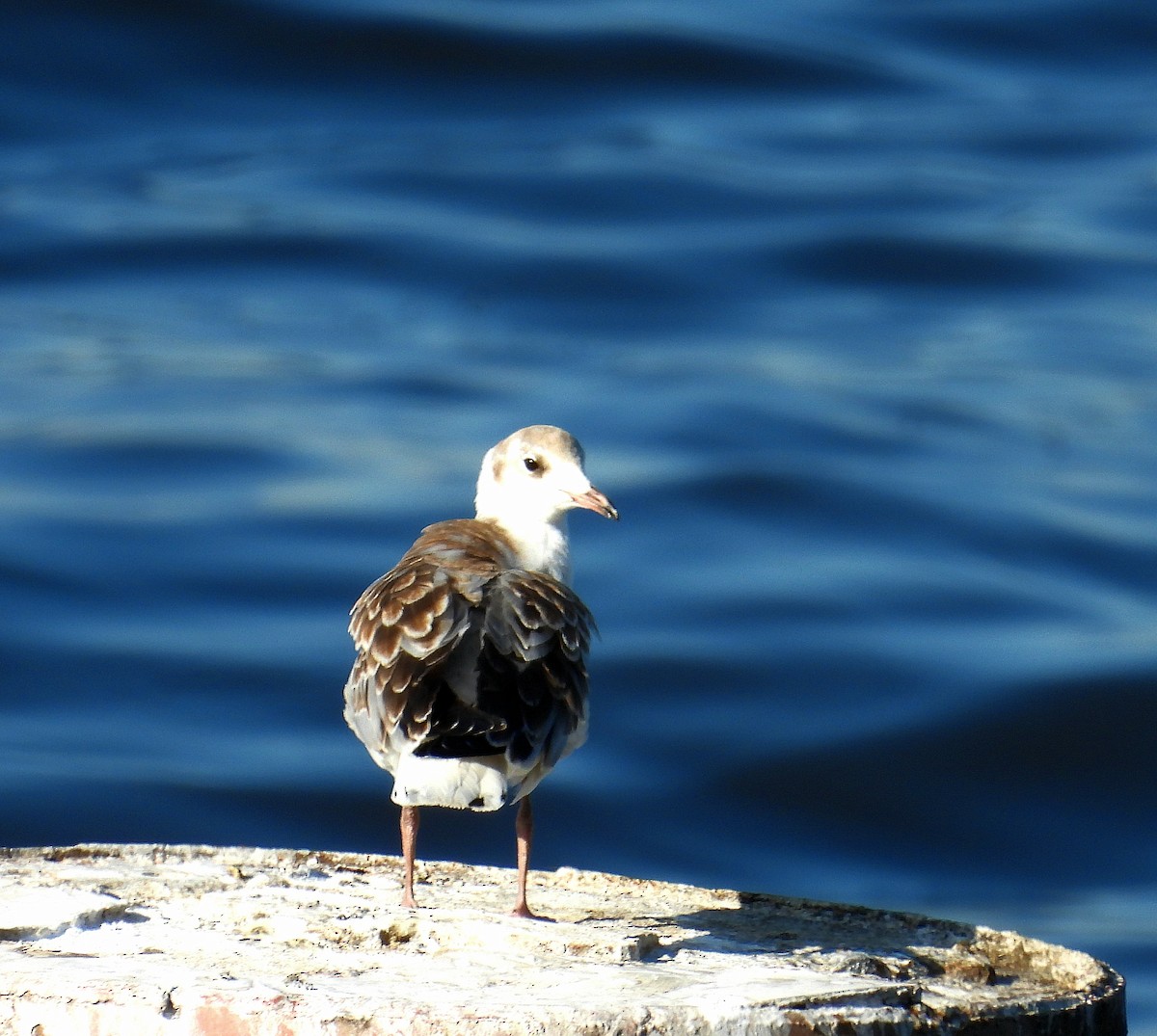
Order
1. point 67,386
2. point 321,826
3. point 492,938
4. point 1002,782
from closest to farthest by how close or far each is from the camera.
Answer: point 492,938, point 321,826, point 1002,782, point 67,386

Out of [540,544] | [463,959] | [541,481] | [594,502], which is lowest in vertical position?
[463,959]

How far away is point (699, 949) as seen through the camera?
226 inches

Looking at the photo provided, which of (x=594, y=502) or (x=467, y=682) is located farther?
(x=594, y=502)

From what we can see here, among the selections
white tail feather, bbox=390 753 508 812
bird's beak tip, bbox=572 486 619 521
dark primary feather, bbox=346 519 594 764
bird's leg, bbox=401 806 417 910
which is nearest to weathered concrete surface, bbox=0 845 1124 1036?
bird's leg, bbox=401 806 417 910

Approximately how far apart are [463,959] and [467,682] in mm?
803

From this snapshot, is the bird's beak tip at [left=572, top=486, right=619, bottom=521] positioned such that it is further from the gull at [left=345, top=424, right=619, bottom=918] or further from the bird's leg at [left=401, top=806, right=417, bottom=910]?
the bird's leg at [left=401, top=806, right=417, bottom=910]

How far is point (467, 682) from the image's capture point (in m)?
5.89

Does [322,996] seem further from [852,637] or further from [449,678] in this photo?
[852,637]

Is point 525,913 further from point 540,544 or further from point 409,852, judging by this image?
point 540,544

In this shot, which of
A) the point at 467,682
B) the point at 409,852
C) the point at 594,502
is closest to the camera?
the point at 467,682

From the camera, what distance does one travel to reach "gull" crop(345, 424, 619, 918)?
225 inches

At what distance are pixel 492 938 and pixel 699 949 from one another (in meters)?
0.55

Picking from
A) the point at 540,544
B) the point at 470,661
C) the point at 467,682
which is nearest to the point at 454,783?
the point at 467,682

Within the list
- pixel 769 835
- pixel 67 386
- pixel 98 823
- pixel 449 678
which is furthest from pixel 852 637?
pixel 449 678
